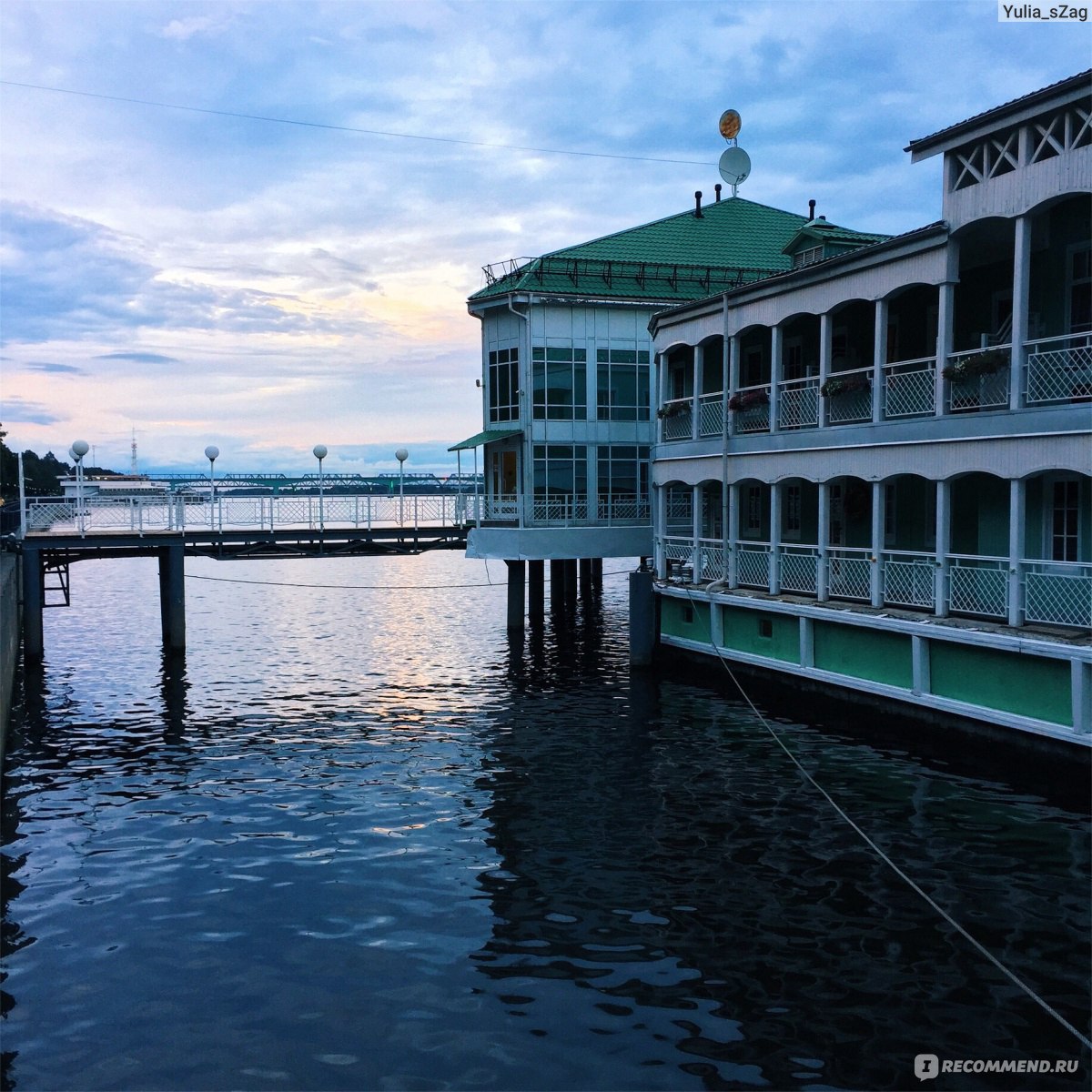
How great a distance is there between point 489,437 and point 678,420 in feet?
Answer: 25.6

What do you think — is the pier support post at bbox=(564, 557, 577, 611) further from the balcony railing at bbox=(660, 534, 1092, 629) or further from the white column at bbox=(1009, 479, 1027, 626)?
the white column at bbox=(1009, 479, 1027, 626)

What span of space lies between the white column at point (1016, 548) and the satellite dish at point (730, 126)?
28275 mm

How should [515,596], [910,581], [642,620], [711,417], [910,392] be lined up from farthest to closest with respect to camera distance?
[515,596], [642,620], [711,417], [910,392], [910,581]

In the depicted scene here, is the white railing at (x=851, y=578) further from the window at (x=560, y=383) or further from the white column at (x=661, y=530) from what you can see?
the window at (x=560, y=383)

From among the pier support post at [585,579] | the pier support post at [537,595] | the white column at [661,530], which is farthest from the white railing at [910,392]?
the pier support post at [585,579]

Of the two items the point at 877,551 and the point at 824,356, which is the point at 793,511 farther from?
the point at 877,551

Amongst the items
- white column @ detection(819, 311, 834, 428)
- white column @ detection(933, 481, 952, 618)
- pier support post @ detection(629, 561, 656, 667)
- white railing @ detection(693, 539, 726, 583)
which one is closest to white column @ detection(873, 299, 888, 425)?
white column @ detection(819, 311, 834, 428)

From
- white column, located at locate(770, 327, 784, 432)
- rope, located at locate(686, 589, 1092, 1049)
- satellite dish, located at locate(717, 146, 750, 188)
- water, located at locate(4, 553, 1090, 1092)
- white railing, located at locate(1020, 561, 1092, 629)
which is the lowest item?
water, located at locate(4, 553, 1090, 1092)

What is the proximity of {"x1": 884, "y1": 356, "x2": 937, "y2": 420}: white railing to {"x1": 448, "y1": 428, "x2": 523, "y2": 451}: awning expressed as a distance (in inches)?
608

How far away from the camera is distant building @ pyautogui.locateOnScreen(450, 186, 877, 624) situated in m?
35.1

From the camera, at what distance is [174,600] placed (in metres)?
33.2

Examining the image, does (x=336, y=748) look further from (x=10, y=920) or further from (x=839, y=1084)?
(x=839, y=1084)

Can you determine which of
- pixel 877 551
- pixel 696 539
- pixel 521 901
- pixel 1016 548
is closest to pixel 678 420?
pixel 696 539

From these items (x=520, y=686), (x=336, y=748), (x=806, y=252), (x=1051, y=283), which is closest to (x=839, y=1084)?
(x=336, y=748)
